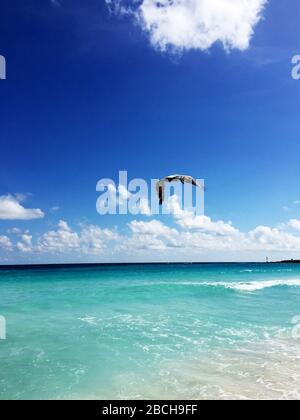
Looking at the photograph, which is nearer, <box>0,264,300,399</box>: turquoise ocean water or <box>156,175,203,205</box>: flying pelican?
<box>0,264,300,399</box>: turquoise ocean water

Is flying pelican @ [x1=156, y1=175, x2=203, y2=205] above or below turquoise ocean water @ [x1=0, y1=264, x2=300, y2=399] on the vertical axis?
above

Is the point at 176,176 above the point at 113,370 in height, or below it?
above

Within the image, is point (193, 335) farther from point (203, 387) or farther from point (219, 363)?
point (203, 387)

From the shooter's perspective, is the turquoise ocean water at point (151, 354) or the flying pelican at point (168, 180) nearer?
the turquoise ocean water at point (151, 354)

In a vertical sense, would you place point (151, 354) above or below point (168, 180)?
below

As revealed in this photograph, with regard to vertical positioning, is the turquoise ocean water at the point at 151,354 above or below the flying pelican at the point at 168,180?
below

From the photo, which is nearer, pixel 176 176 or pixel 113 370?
pixel 113 370

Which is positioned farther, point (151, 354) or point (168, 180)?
point (168, 180)

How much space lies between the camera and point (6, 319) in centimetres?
1491

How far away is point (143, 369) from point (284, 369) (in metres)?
3.23
